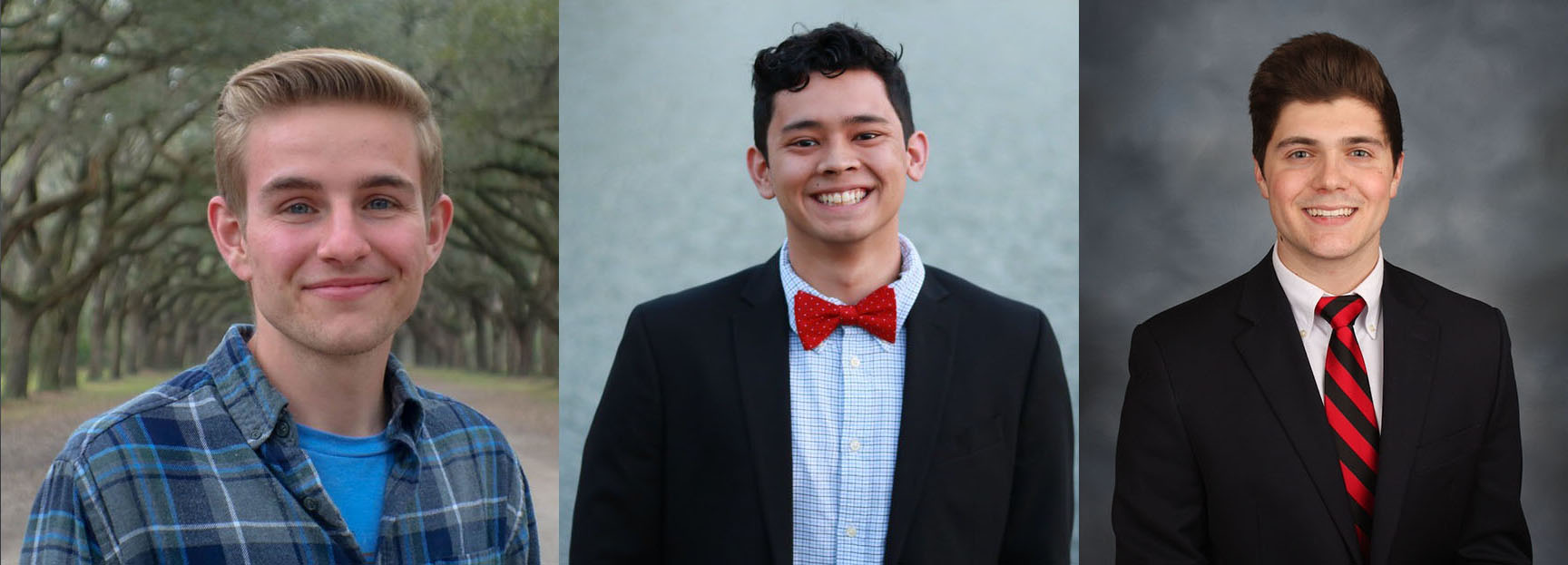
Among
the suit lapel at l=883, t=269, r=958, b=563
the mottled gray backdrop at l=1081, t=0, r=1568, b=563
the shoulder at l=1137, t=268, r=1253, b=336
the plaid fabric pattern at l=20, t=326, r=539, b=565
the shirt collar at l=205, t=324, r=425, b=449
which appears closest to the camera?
the plaid fabric pattern at l=20, t=326, r=539, b=565

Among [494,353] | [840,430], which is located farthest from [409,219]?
[494,353]

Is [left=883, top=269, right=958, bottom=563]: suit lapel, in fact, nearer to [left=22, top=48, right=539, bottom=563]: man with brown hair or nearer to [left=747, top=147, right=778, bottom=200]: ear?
[left=747, top=147, right=778, bottom=200]: ear

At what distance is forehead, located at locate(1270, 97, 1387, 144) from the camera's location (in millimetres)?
3156

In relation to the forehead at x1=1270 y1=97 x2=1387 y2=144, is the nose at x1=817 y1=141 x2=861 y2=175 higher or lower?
lower

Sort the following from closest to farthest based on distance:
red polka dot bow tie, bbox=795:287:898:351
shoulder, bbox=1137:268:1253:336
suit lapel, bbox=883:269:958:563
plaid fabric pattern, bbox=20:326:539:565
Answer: plaid fabric pattern, bbox=20:326:539:565, suit lapel, bbox=883:269:958:563, red polka dot bow tie, bbox=795:287:898:351, shoulder, bbox=1137:268:1253:336

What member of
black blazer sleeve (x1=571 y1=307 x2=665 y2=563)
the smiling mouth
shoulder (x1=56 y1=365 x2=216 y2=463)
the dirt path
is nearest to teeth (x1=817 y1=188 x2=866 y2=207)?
the smiling mouth

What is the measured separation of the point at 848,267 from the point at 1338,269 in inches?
48.4

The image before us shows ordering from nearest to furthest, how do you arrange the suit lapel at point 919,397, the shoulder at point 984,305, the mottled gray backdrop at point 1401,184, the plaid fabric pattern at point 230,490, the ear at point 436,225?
the plaid fabric pattern at point 230,490
the ear at point 436,225
the suit lapel at point 919,397
the shoulder at point 984,305
the mottled gray backdrop at point 1401,184

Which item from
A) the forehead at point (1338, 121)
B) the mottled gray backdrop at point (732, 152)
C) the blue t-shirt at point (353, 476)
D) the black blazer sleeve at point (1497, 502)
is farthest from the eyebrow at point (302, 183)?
the black blazer sleeve at point (1497, 502)

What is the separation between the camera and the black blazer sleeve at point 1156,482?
123 inches

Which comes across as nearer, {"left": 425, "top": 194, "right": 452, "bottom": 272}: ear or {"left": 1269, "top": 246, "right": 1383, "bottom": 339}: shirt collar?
{"left": 425, "top": 194, "right": 452, "bottom": 272}: ear

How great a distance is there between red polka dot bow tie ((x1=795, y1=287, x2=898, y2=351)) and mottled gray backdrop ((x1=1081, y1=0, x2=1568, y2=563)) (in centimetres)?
104

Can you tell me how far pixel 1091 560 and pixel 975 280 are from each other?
918mm

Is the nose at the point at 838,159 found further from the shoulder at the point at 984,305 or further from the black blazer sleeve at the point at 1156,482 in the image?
the black blazer sleeve at the point at 1156,482
